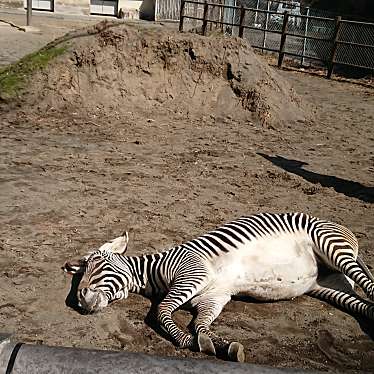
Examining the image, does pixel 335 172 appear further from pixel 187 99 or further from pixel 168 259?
pixel 168 259

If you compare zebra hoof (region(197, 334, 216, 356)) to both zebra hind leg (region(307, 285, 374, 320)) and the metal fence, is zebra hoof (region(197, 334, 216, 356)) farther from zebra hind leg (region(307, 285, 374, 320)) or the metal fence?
the metal fence

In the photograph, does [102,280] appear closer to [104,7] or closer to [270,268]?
[270,268]

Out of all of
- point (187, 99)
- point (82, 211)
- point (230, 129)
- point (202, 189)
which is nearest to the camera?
point (82, 211)

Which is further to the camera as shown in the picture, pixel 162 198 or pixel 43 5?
pixel 43 5

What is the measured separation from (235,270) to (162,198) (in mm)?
2755

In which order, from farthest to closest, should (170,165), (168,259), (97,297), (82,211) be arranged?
(170,165)
(82,211)
(168,259)
(97,297)

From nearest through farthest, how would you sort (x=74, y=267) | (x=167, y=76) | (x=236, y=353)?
(x=236, y=353)
(x=74, y=267)
(x=167, y=76)

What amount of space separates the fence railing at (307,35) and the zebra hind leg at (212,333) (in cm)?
1547

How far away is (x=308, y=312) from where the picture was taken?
466 centimetres

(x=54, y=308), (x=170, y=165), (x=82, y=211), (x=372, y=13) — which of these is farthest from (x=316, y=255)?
(x=372, y=13)

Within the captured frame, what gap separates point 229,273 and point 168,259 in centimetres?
48

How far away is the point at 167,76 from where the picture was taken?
39.3 feet

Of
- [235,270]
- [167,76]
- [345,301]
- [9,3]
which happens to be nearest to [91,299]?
[235,270]

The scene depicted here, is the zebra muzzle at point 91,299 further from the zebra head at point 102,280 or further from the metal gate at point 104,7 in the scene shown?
the metal gate at point 104,7
